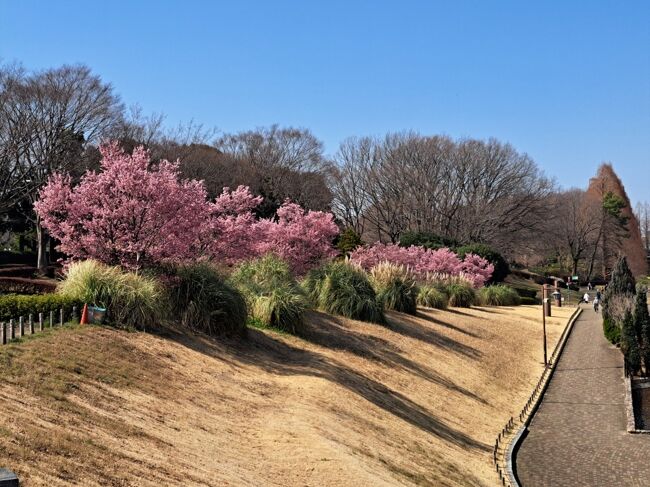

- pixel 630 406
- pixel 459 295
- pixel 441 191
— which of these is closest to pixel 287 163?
pixel 441 191

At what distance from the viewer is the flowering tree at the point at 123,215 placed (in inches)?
667

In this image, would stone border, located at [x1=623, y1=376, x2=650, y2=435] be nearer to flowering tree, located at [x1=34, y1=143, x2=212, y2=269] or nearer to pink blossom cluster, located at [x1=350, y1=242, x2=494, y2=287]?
flowering tree, located at [x1=34, y1=143, x2=212, y2=269]

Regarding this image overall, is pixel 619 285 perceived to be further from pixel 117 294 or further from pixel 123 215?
pixel 117 294

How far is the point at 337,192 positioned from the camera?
7031 cm

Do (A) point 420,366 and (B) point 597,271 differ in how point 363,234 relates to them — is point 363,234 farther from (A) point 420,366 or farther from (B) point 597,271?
(A) point 420,366

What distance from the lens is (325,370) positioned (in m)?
16.2

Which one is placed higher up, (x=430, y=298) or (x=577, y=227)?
(x=577, y=227)

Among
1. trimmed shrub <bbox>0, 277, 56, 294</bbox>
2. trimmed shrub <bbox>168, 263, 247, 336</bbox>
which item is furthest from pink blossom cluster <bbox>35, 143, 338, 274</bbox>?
trimmed shrub <bbox>0, 277, 56, 294</bbox>

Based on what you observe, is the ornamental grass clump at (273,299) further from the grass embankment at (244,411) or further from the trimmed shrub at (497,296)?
the trimmed shrub at (497,296)

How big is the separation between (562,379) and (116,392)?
17527 mm

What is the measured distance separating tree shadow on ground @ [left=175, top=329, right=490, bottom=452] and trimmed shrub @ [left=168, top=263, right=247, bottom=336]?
0.45 meters

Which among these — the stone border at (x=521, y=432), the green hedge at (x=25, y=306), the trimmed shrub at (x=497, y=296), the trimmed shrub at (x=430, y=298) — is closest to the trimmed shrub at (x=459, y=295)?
the trimmed shrub at (x=430, y=298)

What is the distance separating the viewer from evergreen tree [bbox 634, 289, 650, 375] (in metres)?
25.2

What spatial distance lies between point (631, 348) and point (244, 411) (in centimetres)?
1727
